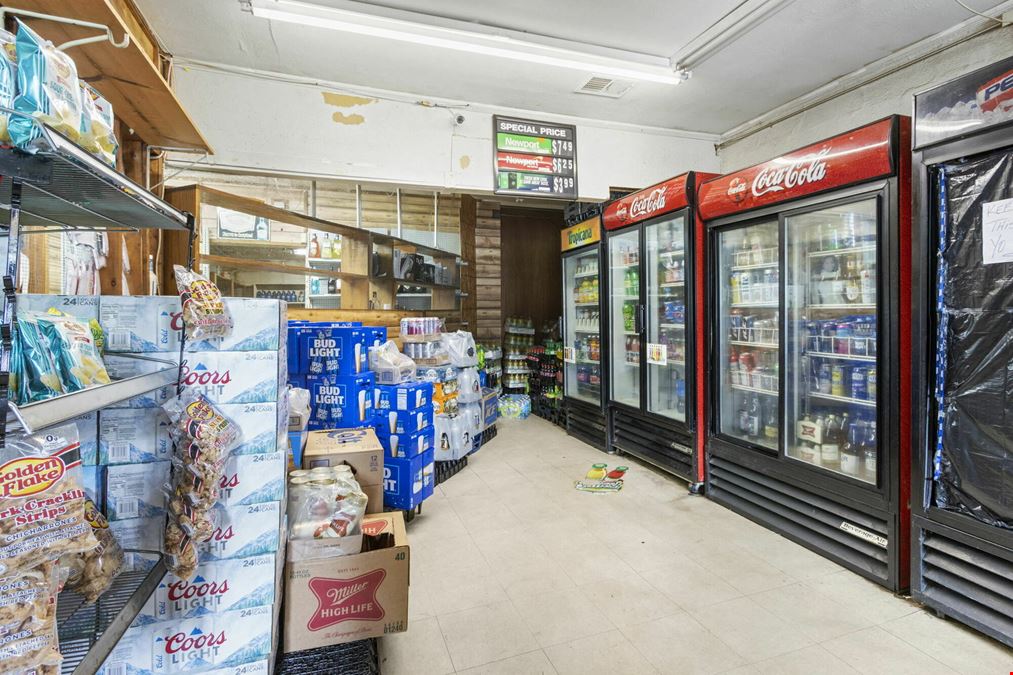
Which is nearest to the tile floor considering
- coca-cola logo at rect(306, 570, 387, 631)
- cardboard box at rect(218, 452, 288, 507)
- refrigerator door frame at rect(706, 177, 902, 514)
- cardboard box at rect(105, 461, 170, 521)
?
coca-cola logo at rect(306, 570, 387, 631)

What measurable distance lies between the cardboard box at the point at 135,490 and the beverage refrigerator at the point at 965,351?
3.24 meters

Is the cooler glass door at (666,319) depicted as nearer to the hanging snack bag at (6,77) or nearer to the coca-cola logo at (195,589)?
the coca-cola logo at (195,589)

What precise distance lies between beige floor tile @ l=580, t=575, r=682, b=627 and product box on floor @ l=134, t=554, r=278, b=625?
64.3 inches

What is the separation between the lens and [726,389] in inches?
164

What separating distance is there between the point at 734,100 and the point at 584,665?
181 inches

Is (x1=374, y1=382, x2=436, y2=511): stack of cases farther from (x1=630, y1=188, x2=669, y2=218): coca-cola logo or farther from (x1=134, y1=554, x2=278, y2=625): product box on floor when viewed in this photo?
(x1=630, y1=188, x2=669, y2=218): coca-cola logo

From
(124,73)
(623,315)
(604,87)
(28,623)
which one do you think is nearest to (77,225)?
(124,73)

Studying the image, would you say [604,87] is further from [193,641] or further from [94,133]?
[193,641]

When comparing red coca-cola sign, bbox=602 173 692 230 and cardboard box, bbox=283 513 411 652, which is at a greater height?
red coca-cola sign, bbox=602 173 692 230

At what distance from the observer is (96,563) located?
1.29m

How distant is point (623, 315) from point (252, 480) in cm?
432

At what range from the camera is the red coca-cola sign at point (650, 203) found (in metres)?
4.18

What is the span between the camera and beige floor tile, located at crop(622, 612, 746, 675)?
215 centimetres

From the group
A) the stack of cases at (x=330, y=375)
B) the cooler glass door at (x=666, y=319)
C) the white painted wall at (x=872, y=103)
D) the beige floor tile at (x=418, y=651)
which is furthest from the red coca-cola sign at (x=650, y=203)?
the beige floor tile at (x=418, y=651)
